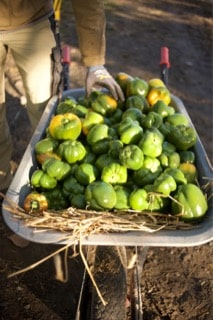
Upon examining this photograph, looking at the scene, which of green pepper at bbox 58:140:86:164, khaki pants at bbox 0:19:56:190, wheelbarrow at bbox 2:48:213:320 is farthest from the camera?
khaki pants at bbox 0:19:56:190

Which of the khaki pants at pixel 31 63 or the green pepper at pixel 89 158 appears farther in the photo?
the khaki pants at pixel 31 63

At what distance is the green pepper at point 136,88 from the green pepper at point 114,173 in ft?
2.84

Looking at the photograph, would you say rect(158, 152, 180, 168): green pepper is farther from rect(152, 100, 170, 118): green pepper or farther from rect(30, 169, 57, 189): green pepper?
rect(30, 169, 57, 189): green pepper

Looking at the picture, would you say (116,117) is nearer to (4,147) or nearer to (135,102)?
(135,102)

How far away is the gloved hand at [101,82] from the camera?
2812mm

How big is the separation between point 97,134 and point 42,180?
0.43 metres

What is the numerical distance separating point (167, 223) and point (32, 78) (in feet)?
5.67

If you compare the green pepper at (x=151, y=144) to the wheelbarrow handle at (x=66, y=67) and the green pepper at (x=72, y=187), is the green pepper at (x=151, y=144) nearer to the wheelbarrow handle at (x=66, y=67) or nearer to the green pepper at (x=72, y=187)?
the green pepper at (x=72, y=187)

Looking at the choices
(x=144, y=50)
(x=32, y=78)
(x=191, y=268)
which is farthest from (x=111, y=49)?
(x=191, y=268)

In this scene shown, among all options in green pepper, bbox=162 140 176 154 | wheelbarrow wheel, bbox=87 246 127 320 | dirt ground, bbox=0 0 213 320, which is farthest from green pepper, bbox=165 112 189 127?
dirt ground, bbox=0 0 213 320

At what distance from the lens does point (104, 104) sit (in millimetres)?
2730

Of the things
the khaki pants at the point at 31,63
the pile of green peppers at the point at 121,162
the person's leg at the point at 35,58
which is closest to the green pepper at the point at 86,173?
the pile of green peppers at the point at 121,162

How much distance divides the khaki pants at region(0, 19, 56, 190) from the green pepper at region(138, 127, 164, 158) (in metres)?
1.10

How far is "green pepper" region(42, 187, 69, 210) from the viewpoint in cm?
221
